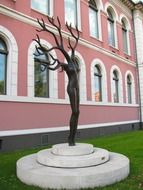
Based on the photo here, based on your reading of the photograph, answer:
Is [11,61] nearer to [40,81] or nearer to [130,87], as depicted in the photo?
[40,81]

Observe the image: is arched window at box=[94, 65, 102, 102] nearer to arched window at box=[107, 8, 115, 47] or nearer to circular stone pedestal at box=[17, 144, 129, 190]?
arched window at box=[107, 8, 115, 47]

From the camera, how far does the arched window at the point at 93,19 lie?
46.6 feet

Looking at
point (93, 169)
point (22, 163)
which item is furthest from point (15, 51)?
point (93, 169)

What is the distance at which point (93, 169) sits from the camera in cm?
473

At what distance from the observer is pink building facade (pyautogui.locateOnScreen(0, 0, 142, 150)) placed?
9.06 m

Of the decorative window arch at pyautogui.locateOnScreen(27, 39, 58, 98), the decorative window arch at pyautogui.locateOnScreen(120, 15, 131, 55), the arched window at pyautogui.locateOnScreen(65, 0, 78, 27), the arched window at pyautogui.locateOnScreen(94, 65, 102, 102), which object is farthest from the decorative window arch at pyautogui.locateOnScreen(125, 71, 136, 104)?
the decorative window arch at pyautogui.locateOnScreen(27, 39, 58, 98)

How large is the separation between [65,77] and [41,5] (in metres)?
3.50

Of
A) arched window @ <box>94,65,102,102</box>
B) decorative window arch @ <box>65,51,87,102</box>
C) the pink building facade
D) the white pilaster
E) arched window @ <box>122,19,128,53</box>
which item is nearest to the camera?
the pink building facade

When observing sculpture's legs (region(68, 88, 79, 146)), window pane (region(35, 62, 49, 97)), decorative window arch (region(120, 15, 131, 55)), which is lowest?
sculpture's legs (region(68, 88, 79, 146))

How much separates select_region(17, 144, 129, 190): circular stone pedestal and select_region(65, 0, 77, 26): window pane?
8974 millimetres

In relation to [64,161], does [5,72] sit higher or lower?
higher

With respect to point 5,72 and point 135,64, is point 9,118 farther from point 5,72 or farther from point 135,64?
point 135,64

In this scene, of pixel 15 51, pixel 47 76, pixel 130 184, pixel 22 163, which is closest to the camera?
pixel 130 184

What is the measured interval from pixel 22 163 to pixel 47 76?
6014 millimetres
